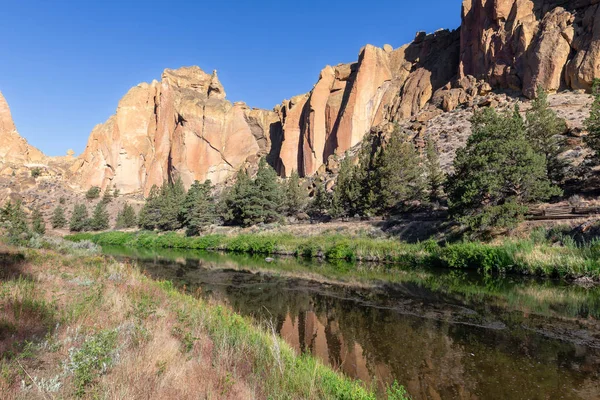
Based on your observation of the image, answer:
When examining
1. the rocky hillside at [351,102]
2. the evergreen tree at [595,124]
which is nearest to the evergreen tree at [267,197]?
the rocky hillside at [351,102]

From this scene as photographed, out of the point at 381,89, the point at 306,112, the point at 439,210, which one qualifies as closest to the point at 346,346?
the point at 439,210

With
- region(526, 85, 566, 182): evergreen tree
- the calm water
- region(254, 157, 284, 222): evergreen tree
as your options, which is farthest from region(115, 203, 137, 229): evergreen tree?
region(526, 85, 566, 182): evergreen tree

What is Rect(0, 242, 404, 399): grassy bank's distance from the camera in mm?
4062

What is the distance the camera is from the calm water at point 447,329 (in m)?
6.52

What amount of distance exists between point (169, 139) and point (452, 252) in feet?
306

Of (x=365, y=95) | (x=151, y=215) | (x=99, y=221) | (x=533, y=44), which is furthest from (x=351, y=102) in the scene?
(x=99, y=221)

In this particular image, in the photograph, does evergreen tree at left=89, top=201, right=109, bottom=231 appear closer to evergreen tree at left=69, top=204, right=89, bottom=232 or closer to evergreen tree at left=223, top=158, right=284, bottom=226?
evergreen tree at left=69, top=204, right=89, bottom=232

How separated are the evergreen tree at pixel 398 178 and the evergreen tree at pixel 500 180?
11.3 m

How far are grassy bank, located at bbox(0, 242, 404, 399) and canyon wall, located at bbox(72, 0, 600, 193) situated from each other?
52831 mm

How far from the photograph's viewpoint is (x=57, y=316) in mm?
6359

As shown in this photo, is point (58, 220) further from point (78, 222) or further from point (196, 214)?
point (196, 214)

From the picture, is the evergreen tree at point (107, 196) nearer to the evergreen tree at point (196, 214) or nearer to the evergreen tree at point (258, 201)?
the evergreen tree at point (196, 214)

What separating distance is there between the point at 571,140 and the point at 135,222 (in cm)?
7492

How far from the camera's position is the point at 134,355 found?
4.98 meters
